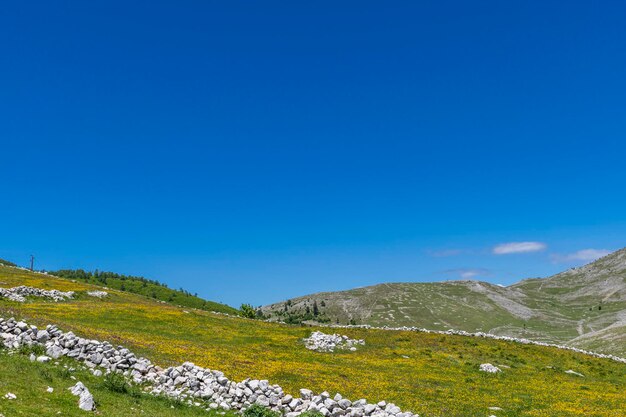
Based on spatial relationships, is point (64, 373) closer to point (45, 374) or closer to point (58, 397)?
point (45, 374)

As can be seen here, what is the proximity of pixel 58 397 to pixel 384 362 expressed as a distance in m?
32.8

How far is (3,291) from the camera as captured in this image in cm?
5947

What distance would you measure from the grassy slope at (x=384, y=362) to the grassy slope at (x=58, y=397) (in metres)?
7.99

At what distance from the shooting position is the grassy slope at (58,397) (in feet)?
60.2

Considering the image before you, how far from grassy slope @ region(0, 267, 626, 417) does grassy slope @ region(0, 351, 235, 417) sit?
26.2ft

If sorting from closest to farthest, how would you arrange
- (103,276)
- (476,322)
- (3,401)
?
(3,401), (103,276), (476,322)

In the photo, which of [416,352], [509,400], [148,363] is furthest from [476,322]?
[148,363]

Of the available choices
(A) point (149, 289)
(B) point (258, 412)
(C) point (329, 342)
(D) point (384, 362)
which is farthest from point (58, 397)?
(A) point (149, 289)

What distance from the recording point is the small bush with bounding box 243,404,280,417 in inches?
907

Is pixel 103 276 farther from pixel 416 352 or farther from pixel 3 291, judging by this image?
pixel 416 352

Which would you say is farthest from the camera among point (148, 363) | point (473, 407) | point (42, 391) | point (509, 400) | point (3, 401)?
point (509, 400)

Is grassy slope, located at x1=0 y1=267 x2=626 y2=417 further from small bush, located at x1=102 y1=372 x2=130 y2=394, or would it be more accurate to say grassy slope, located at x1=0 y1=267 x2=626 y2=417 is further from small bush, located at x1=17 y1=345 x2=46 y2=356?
small bush, located at x1=102 y1=372 x2=130 y2=394

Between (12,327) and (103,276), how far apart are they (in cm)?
14408

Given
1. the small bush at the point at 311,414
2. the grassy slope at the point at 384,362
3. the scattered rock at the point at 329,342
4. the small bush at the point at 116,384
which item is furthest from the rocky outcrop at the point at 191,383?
the scattered rock at the point at 329,342
